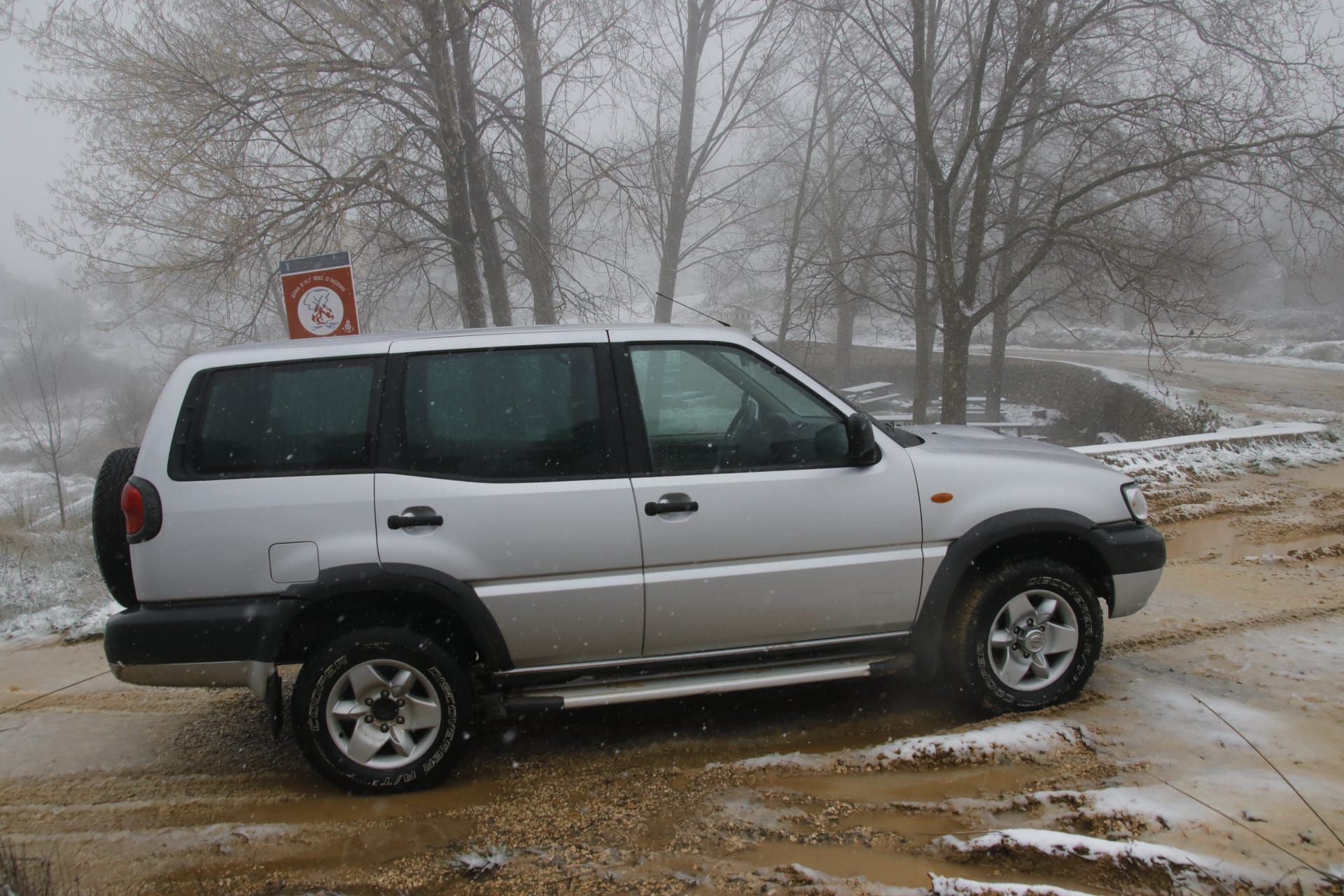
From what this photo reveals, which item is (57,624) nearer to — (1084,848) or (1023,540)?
(1023,540)

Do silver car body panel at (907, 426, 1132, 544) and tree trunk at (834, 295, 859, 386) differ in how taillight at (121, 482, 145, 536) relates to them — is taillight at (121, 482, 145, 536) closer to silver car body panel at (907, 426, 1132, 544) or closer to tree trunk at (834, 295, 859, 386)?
silver car body panel at (907, 426, 1132, 544)

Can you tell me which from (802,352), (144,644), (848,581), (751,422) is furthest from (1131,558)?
(802,352)

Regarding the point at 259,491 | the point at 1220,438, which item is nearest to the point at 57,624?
the point at 259,491

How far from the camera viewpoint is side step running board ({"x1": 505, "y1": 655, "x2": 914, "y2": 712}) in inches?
140

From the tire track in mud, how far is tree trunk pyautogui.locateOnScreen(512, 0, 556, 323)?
7.95 m

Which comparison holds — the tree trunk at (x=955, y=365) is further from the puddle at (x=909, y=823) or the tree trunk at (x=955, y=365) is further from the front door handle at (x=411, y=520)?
the front door handle at (x=411, y=520)

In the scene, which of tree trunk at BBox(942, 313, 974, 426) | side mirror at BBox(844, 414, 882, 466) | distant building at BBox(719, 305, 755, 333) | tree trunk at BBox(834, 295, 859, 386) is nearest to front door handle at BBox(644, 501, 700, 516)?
side mirror at BBox(844, 414, 882, 466)

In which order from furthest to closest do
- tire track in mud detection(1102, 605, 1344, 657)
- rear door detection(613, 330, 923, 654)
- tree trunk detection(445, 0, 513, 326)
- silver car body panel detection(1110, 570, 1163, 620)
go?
tree trunk detection(445, 0, 513, 326) < tire track in mud detection(1102, 605, 1344, 657) < silver car body panel detection(1110, 570, 1163, 620) < rear door detection(613, 330, 923, 654)

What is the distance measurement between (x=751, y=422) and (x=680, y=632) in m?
0.97

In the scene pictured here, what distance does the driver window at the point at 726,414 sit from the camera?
3709 mm

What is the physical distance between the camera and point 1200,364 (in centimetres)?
2583

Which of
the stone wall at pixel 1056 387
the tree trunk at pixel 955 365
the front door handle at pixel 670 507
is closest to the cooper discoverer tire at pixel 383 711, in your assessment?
the front door handle at pixel 670 507

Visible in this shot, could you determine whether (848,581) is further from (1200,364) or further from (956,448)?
(1200,364)

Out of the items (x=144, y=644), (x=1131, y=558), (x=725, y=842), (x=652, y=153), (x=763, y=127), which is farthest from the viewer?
(x=763, y=127)
